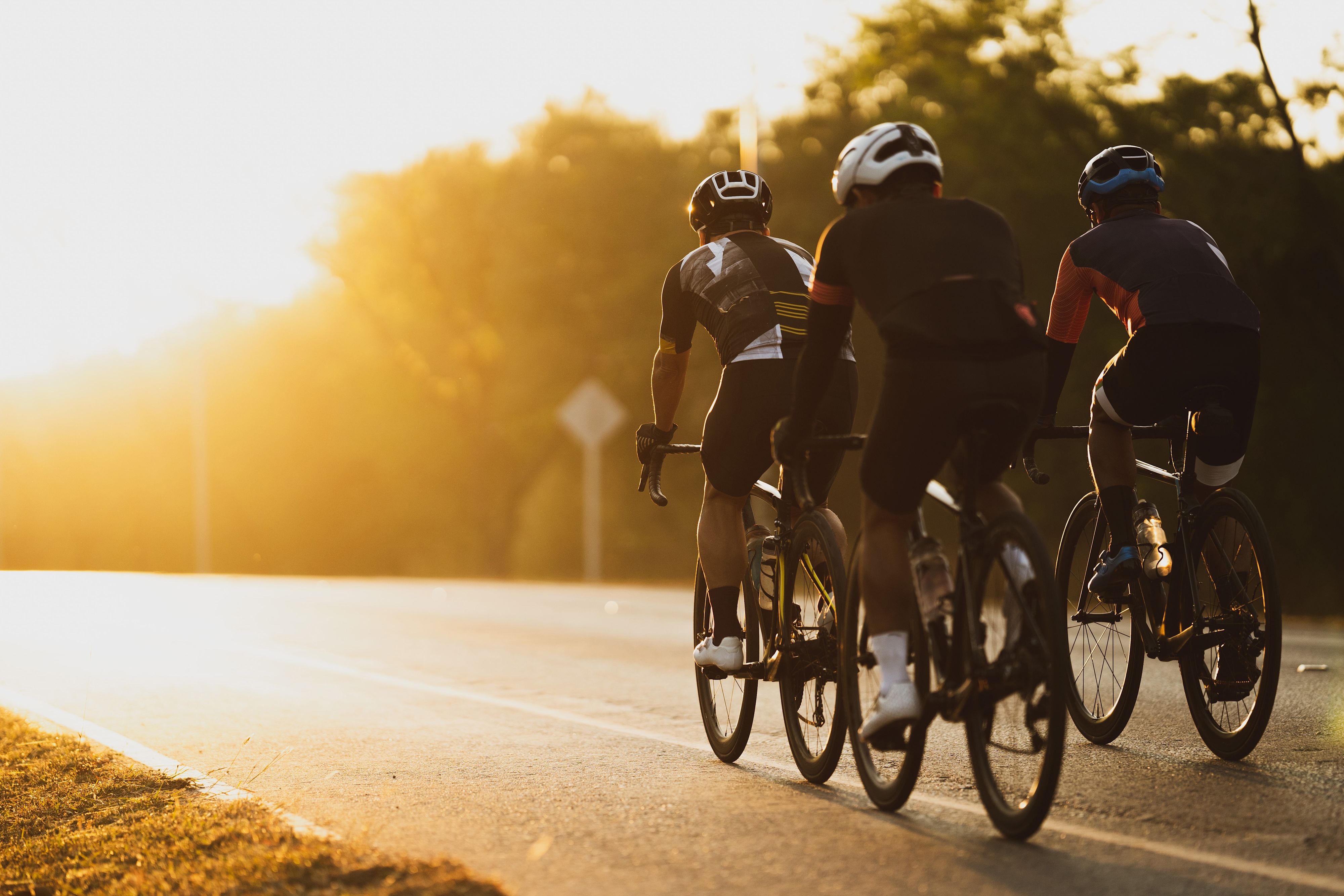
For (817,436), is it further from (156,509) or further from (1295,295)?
(156,509)

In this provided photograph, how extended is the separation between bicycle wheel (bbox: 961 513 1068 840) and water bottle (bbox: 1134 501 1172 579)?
4.62 ft

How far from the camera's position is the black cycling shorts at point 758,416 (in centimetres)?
559

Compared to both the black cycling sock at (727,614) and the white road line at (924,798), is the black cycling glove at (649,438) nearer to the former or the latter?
the black cycling sock at (727,614)

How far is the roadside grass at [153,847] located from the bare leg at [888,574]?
4.91ft

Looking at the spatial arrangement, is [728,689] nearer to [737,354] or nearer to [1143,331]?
[737,354]

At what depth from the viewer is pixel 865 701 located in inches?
198

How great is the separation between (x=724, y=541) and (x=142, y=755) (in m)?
2.83

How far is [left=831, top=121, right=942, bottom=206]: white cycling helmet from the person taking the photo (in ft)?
15.3

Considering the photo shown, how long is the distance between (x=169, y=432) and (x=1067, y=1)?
1668 inches

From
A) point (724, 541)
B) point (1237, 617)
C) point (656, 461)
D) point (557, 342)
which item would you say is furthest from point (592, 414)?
point (1237, 617)

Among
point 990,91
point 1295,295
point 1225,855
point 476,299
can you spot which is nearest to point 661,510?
point 476,299

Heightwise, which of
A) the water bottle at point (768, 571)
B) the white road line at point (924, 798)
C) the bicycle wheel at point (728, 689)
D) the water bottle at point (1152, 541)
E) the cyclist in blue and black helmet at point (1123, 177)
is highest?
the cyclist in blue and black helmet at point (1123, 177)

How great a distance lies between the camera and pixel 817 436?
5246 mm

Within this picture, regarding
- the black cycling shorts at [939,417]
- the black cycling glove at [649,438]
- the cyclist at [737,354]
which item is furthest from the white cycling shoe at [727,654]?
the black cycling shorts at [939,417]
